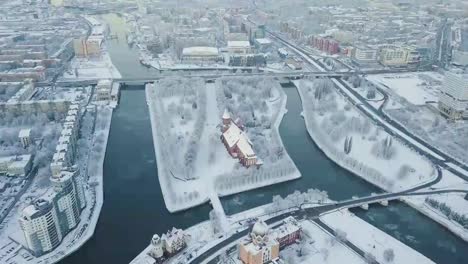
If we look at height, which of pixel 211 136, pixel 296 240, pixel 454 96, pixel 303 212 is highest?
pixel 454 96

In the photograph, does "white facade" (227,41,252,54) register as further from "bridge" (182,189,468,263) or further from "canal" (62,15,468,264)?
"bridge" (182,189,468,263)

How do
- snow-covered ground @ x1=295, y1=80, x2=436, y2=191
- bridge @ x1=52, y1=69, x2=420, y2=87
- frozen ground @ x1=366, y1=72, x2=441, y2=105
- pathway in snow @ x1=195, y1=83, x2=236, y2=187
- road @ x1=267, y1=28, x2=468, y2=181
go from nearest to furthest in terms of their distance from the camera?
pathway in snow @ x1=195, y1=83, x2=236, y2=187 < snow-covered ground @ x1=295, y1=80, x2=436, y2=191 < road @ x1=267, y1=28, x2=468, y2=181 < frozen ground @ x1=366, y1=72, x2=441, y2=105 < bridge @ x1=52, y1=69, x2=420, y2=87

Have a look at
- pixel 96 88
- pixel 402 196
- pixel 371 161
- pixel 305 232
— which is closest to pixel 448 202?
pixel 402 196

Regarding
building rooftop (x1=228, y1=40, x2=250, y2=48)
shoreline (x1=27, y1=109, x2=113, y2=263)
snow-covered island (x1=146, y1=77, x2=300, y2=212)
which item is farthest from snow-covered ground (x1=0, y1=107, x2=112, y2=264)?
building rooftop (x1=228, y1=40, x2=250, y2=48)

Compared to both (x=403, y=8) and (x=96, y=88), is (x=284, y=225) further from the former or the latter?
(x=403, y=8)

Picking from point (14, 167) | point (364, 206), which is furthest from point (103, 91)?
point (364, 206)

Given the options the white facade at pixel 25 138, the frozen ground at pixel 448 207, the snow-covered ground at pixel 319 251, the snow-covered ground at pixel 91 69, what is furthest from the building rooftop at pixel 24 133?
the frozen ground at pixel 448 207

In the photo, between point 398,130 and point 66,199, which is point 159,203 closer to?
point 66,199
